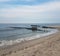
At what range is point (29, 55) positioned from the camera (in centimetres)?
842

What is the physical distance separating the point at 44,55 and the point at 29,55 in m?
1.01

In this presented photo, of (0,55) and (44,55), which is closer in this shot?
(44,55)

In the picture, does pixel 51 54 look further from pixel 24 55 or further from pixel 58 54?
pixel 24 55

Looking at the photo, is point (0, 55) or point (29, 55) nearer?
point (29, 55)

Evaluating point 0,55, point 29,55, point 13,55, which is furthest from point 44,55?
point 0,55

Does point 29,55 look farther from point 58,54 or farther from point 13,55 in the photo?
point 58,54

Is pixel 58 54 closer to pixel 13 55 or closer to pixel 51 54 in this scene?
pixel 51 54

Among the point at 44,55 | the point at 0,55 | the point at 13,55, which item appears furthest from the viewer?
the point at 0,55

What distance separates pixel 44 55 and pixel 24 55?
4.45ft

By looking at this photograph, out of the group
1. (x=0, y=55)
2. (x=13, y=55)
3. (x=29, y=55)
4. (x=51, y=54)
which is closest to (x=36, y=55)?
(x=29, y=55)

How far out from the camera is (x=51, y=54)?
329 inches

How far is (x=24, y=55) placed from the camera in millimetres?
8484

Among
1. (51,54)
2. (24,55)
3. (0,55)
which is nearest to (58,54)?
(51,54)

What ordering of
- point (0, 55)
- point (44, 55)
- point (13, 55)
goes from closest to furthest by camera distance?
point (44, 55) < point (13, 55) < point (0, 55)
